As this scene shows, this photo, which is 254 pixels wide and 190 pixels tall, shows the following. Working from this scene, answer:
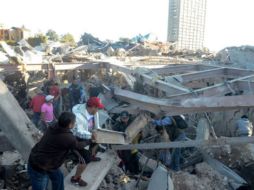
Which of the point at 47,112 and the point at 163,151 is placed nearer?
the point at 163,151

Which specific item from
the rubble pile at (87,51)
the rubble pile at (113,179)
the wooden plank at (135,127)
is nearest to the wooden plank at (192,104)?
the wooden plank at (135,127)

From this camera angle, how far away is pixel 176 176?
6156mm

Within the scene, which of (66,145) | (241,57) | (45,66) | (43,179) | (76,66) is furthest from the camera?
(241,57)

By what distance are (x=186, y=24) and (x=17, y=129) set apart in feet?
115

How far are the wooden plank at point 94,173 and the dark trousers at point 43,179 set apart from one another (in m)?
0.19

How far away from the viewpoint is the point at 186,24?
127 feet

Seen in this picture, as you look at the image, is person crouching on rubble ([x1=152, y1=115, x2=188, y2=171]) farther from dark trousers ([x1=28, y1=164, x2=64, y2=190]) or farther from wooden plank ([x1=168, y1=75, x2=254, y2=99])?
dark trousers ([x1=28, y1=164, x2=64, y2=190])

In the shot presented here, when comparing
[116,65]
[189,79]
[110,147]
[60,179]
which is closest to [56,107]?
[116,65]

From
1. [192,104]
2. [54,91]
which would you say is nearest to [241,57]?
[54,91]

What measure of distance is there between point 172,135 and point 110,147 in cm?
163

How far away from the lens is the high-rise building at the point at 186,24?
1505 inches

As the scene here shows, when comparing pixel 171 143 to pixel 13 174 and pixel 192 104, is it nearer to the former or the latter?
pixel 192 104

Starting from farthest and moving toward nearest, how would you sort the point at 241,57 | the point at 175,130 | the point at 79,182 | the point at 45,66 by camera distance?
the point at 241,57, the point at 45,66, the point at 175,130, the point at 79,182

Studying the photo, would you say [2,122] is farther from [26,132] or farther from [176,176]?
[176,176]
